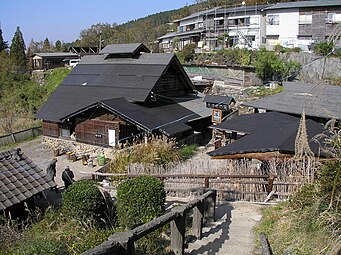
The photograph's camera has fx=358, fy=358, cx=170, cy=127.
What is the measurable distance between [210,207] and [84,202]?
2622 millimetres

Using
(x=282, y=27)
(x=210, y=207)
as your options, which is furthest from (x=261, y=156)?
(x=282, y=27)

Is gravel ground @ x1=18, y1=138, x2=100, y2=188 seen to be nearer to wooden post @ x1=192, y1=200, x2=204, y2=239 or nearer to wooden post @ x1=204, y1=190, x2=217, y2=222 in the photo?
wooden post @ x1=204, y1=190, x2=217, y2=222

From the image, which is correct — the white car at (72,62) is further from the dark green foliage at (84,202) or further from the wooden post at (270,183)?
the wooden post at (270,183)

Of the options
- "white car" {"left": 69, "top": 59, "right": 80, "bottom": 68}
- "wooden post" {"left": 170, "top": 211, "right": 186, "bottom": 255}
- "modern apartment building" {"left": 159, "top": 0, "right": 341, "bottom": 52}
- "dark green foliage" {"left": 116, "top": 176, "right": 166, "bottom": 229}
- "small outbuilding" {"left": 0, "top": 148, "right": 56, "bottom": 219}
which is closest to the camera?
"wooden post" {"left": 170, "top": 211, "right": 186, "bottom": 255}

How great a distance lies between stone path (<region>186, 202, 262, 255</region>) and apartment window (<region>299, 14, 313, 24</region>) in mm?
31911

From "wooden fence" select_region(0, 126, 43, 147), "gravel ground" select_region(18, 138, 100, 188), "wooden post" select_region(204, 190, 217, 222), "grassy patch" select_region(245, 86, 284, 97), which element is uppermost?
"grassy patch" select_region(245, 86, 284, 97)

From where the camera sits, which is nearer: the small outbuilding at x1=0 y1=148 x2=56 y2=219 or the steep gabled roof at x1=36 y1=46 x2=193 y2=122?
the small outbuilding at x1=0 y1=148 x2=56 y2=219

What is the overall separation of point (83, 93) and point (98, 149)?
506cm

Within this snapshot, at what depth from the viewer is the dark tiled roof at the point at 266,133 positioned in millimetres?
9328

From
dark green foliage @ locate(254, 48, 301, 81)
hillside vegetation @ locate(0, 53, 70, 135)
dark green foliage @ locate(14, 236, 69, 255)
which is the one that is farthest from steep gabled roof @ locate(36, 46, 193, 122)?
dark green foliage @ locate(14, 236, 69, 255)

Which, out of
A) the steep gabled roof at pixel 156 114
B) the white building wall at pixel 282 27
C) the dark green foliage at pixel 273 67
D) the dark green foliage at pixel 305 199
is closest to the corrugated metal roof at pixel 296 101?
the steep gabled roof at pixel 156 114

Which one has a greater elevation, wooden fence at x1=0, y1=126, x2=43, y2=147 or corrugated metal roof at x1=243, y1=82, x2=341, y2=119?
corrugated metal roof at x1=243, y1=82, x2=341, y2=119

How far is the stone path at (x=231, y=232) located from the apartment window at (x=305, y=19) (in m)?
31.9

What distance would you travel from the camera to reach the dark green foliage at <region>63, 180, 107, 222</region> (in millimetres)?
7520
